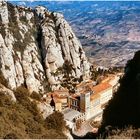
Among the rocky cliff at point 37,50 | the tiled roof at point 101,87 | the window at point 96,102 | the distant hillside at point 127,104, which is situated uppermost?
the distant hillside at point 127,104

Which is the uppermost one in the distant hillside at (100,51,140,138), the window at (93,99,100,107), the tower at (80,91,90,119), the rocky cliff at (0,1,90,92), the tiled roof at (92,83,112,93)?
the distant hillside at (100,51,140,138)

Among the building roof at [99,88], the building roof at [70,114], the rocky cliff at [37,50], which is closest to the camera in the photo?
the building roof at [70,114]

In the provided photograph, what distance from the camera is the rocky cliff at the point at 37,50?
94.1 m

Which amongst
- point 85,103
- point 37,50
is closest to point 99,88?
point 85,103

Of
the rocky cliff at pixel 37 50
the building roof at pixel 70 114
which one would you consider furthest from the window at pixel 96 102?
the rocky cliff at pixel 37 50

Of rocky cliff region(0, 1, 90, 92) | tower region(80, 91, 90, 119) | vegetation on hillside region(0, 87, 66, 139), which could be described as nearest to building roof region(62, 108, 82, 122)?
tower region(80, 91, 90, 119)

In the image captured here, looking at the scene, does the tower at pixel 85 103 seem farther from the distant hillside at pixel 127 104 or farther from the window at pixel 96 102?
the distant hillside at pixel 127 104

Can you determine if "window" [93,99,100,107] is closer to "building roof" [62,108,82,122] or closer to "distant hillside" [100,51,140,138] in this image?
"building roof" [62,108,82,122]

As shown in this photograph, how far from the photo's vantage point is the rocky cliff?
9406 centimetres

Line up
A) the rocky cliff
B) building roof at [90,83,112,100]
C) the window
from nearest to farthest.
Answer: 1. the rocky cliff
2. the window
3. building roof at [90,83,112,100]

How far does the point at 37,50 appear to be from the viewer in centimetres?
10694

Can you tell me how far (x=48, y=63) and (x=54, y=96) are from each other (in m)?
14.1

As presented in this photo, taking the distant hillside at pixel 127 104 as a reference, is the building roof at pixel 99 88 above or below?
below

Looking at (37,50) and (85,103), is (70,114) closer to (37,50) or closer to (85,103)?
(85,103)
